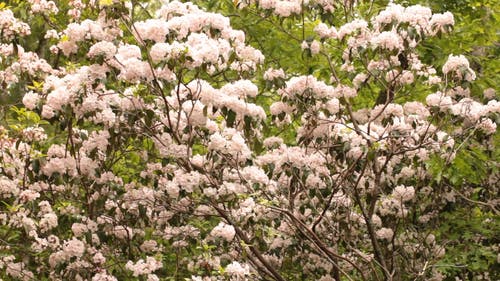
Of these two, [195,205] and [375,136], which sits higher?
[375,136]

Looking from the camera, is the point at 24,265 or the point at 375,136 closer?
the point at 375,136

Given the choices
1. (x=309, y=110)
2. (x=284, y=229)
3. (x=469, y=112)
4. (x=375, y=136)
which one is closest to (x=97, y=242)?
(x=284, y=229)

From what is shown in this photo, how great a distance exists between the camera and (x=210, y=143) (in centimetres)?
486

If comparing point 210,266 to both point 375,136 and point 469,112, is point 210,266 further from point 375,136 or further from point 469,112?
point 469,112

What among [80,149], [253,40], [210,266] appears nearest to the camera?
[210,266]

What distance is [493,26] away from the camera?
6723 millimetres

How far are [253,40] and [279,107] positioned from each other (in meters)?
2.42

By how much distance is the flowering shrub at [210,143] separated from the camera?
4801 millimetres

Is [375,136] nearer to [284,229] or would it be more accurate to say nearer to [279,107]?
[279,107]

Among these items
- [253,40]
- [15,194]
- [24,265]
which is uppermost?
[253,40]

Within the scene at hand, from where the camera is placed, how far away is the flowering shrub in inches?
189

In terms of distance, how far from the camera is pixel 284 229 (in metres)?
5.82

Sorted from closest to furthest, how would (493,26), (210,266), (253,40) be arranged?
(210,266) → (493,26) → (253,40)

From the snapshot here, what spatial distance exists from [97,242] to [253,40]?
10.3 feet
